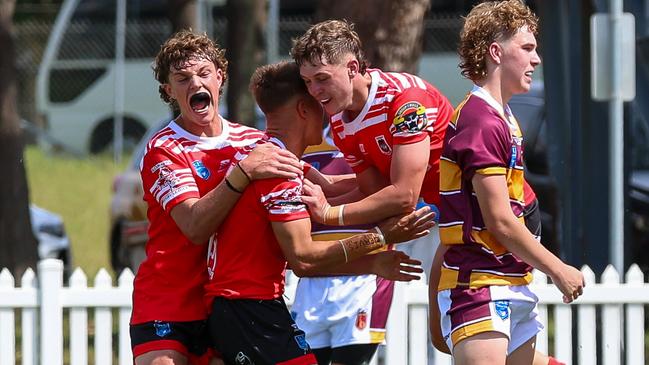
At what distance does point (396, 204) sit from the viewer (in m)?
4.40

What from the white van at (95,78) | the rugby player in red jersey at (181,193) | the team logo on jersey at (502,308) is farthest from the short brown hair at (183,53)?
the white van at (95,78)

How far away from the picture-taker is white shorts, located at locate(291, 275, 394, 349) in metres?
5.72

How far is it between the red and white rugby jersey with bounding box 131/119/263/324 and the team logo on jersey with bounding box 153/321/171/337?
17 millimetres

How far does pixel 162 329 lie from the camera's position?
433 cm

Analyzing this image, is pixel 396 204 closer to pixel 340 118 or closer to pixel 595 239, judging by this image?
pixel 340 118

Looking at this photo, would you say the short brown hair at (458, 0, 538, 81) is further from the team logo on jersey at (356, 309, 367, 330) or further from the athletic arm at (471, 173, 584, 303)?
the team logo on jersey at (356, 309, 367, 330)

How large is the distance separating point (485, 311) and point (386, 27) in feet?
15.3

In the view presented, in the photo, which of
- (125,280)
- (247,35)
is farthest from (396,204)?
(247,35)

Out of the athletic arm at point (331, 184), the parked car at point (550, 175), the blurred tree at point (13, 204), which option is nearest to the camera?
the athletic arm at point (331, 184)

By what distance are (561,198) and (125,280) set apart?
157 inches

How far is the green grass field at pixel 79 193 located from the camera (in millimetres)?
16359

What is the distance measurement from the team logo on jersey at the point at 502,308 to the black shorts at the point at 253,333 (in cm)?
66

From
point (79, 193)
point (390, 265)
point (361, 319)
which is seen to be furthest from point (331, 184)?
point (79, 193)

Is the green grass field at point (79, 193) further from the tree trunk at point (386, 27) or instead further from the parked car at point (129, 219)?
the tree trunk at point (386, 27)
